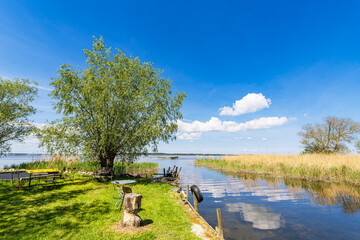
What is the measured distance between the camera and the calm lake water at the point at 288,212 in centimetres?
923

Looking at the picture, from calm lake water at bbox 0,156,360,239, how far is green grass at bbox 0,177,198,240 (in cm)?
311

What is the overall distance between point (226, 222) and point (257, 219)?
222cm

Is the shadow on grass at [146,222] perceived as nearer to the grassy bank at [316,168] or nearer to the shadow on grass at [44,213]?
the shadow on grass at [44,213]

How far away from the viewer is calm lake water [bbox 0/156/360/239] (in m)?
9.23

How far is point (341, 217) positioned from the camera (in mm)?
11117

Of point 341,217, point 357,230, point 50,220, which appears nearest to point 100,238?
point 50,220

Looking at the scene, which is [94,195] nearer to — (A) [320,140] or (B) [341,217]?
(B) [341,217]

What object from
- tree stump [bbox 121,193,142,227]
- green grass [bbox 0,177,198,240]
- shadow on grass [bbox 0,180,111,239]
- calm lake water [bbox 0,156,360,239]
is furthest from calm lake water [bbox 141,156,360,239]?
shadow on grass [bbox 0,180,111,239]

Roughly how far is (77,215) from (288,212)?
550 inches

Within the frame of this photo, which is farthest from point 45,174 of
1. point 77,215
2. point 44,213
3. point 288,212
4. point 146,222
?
point 288,212

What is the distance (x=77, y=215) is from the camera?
9.32 meters

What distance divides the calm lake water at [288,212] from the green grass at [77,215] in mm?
3106

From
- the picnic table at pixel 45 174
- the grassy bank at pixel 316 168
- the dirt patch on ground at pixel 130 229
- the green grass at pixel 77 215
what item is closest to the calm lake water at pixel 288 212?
the grassy bank at pixel 316 168

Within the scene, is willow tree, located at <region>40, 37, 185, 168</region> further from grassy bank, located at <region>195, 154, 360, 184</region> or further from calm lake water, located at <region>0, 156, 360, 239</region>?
grassy bank, located at <region>195, 154, 360, 184</region>
